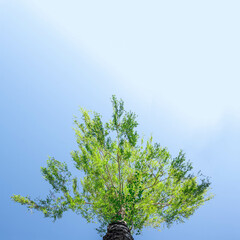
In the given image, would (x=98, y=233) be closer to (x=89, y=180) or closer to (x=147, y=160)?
(x=89, y=180)

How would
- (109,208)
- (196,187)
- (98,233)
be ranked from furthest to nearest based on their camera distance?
(98,233)
(196,187)
(109,208)

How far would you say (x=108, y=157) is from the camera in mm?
10047

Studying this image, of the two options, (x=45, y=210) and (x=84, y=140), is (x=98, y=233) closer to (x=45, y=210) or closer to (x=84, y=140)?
(x=45, y=210)

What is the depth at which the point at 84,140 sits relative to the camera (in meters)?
11.3

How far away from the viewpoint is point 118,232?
777cm

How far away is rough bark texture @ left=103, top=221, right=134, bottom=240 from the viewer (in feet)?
24.9

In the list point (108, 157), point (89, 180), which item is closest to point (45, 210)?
point (89, 180)

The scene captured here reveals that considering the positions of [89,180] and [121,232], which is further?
[89,180]

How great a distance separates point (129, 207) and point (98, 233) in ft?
11.5

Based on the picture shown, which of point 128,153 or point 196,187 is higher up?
point 128,153

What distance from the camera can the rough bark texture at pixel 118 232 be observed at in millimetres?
7581

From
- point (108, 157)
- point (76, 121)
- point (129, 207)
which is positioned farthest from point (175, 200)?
point (76, 121)

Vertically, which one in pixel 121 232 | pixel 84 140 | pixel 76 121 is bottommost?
pixel 121 232

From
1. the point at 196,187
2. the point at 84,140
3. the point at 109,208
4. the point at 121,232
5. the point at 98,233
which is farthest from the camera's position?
the point at 84,140
